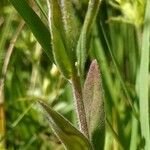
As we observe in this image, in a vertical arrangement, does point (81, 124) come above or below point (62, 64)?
below

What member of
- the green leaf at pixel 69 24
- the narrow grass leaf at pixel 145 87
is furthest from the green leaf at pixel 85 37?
the narrow grass leaf at pixel 145 87

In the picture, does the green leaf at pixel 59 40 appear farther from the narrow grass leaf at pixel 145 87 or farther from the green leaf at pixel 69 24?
the narrow grass leaf at pixel 145 87

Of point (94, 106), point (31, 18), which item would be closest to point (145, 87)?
point (94, 106)

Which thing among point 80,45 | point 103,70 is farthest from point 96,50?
point 80,45

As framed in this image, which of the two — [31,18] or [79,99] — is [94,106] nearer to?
[79,99]

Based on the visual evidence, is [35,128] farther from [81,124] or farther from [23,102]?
[81,124]
